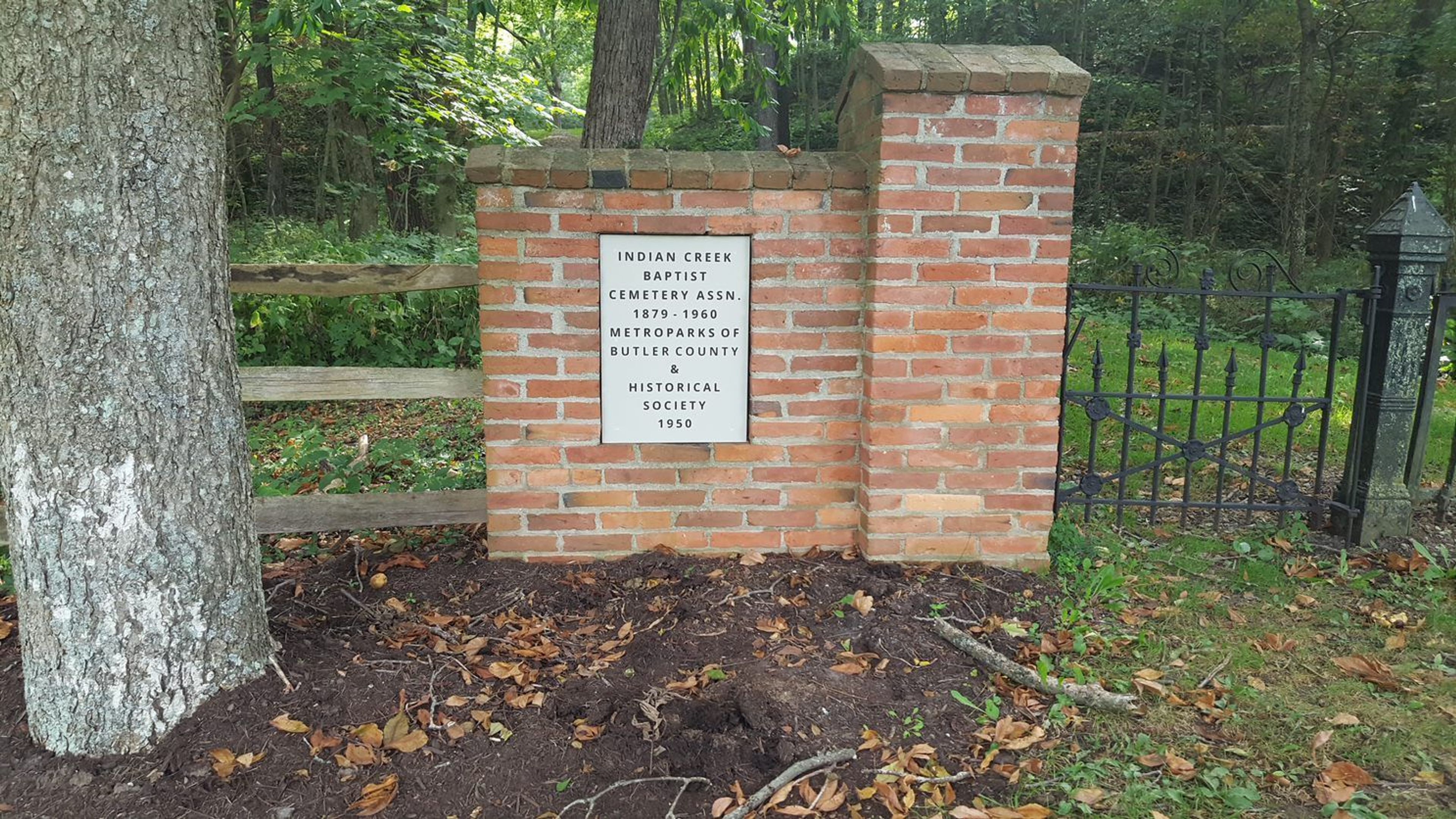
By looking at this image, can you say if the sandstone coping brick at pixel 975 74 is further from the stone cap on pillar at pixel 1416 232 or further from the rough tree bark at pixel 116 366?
the rough tree bark at pixel 116 366

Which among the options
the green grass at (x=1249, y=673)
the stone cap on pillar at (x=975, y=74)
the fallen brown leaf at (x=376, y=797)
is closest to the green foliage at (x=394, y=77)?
the stone cap on pillar at (x=975, y=74)

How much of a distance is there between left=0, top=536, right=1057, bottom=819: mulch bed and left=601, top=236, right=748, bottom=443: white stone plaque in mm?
588

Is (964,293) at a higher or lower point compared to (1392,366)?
higher

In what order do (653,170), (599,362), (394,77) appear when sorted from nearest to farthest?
(653,170), (599,362), (394,77)

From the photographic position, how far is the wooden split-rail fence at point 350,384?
349cm

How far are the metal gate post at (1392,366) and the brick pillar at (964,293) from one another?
1673mm

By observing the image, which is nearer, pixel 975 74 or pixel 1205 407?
pixel 975 74

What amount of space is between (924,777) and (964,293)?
5.88ft

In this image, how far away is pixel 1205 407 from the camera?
636 cm

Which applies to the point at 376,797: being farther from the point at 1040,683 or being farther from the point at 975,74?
the point at 975,74

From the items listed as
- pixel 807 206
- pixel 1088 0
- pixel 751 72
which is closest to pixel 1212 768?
pixel 807 206

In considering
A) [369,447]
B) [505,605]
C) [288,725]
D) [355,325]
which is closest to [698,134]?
[355,325]

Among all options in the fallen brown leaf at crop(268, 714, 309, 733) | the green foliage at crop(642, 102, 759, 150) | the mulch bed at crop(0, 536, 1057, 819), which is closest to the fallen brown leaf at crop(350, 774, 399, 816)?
the mulch bed at crop(0, 536, 1057, 819)

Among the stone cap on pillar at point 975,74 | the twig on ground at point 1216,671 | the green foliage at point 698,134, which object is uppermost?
the green foliage at point 698,134
